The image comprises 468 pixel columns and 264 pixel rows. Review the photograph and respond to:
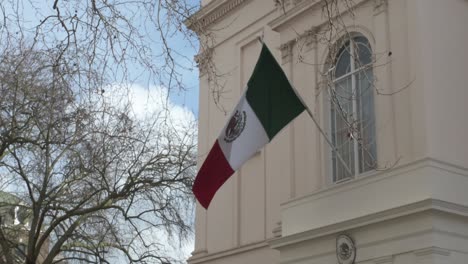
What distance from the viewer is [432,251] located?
14.1 m

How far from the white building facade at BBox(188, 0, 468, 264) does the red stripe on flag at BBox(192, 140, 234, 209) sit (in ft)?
4.48

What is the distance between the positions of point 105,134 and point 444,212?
315 inches

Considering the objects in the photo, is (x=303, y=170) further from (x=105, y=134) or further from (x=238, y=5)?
(x=238, y=5)

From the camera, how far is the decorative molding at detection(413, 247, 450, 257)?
14.1 metres

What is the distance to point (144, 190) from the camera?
21.6 metres

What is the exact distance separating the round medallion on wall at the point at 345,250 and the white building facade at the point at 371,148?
0.13 meters

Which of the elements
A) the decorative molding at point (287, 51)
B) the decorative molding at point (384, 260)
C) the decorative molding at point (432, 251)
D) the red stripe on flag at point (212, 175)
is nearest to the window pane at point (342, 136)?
the decorative molding at point (287, 51)

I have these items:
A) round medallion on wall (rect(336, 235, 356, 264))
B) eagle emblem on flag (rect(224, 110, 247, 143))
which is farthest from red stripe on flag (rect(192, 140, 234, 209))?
round medallion on wall (rect(336, 235, 356, 264))

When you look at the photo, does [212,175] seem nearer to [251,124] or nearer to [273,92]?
[251,124]

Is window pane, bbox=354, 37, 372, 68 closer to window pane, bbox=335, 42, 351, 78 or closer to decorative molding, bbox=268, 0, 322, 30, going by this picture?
window pane, bbox=335, 42, 351, 78

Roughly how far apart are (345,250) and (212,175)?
334 cm

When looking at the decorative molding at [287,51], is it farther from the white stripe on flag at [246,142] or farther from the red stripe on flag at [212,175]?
the red stripe on flag at [212,175]

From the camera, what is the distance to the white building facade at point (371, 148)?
14.7 metres

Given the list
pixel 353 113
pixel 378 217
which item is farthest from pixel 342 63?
pixel 378 217
